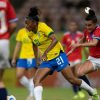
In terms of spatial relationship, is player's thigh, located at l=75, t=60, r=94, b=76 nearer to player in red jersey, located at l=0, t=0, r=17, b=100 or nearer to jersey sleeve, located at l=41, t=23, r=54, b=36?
jersey sleeve, located at l=41, t=23, r=54, b=36

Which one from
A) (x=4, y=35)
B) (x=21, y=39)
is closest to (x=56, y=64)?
(x=4, y=35)

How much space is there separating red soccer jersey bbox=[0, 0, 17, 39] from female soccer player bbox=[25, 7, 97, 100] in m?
1.97

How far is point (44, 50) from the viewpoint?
451 inches

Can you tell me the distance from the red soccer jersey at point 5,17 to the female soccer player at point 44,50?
77.5 inches

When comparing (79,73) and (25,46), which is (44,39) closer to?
(79,73)

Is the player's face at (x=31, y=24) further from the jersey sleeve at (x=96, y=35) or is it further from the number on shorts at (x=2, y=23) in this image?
the number on shorts at (x=2, y=23)

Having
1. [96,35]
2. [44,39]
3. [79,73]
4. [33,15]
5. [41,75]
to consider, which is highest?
Result: [33,15]

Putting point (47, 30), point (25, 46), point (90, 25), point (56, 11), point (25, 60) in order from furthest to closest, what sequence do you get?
point (56, 11) → point (25, 46) → point (25, 60) → point (90, 25) → point (47, 30)

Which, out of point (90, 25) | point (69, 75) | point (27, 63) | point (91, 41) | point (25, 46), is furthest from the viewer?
point (25, 46)

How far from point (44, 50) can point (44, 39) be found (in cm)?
25

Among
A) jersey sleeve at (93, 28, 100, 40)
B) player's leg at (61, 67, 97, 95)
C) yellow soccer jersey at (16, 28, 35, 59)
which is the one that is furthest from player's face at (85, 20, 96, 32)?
yellow soccer jersey at (16, 28, 35, 59)

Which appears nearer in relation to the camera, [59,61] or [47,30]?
[47,30]

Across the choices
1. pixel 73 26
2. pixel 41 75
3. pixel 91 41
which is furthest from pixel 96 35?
pixel 73 26

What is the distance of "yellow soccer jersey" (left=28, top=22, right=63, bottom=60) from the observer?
36.7ft
